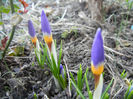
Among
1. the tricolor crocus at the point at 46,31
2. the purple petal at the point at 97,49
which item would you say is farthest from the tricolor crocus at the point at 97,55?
the tricolor crocus at the point at 46,31

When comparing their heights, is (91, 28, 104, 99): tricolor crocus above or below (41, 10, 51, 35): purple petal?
below

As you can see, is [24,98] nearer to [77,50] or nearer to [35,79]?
[35,79]

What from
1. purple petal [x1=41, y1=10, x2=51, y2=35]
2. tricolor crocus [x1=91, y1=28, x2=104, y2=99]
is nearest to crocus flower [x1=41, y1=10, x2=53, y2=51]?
purple petal [x1=41, y1=10, x2=51, y2=35]

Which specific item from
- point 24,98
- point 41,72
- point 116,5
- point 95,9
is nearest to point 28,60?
point 41,72

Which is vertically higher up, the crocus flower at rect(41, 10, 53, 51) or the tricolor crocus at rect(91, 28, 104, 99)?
the crocus flower at rect(41, 10, 53, 51)

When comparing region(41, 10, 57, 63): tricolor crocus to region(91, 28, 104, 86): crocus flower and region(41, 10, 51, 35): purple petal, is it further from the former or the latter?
region(91, 28, 104, 86): crocus flower

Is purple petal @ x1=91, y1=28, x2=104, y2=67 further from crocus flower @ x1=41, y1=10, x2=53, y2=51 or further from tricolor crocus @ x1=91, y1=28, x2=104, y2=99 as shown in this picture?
crocus flower @ x1=41, y1=10, x2=53, y2=51

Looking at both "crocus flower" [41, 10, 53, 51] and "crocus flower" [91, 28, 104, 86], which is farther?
"crocus flower" [41, 10, 53, 51]

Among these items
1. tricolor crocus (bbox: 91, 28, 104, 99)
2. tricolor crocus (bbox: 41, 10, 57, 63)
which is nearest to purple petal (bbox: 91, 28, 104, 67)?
tricolor crocus (bbox: 91, 28, 104, 99)

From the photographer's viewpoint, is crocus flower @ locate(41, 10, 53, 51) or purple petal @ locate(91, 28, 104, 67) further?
crocus flower @ locate(41, 10, 53, 51)
